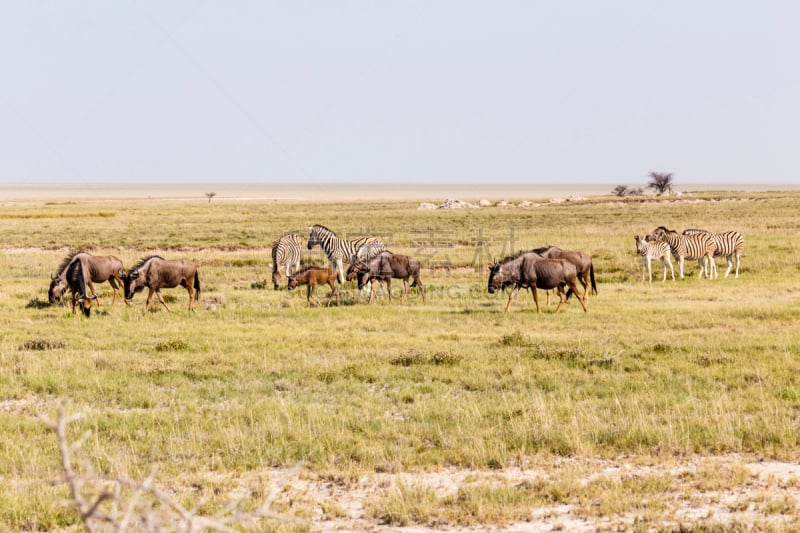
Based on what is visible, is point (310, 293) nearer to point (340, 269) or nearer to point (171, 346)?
point (340, 269)

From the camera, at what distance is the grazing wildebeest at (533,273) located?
17.7 metres

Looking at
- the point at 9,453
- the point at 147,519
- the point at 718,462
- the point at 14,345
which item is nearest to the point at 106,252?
Result: the point at 14,345

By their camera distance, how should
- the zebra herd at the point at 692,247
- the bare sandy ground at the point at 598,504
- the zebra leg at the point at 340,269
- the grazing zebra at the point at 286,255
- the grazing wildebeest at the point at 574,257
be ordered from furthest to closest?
the zebra herd at the point at 692,247, the grazing zebra at the point at 286,255, the zebra leg at the point at 340,269, the grazing wildebeest at the point at 574,257, the bare sandy ground at the point at 598,504

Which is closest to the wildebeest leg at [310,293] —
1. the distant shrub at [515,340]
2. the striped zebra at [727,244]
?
the distant shrub at [515,340]

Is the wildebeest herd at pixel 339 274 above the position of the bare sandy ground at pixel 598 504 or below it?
above

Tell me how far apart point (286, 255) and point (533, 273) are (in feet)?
31.0

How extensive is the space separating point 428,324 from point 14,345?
26.6 feet

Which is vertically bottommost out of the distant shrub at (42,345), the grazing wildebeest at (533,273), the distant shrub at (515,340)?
the distant shrub at (42,345)

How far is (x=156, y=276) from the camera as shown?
60.6 ft

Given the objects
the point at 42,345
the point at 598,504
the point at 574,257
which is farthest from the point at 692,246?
the point at 598,504

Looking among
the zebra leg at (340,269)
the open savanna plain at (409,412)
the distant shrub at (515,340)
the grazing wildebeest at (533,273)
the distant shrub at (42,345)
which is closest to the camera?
the open savanna plain at (409,412)

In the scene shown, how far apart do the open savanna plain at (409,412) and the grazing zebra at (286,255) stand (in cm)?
316

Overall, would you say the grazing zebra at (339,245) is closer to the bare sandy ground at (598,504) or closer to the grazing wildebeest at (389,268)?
the grazing wildebeest at (389,268)

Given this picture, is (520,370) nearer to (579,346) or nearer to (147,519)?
(579,346)
